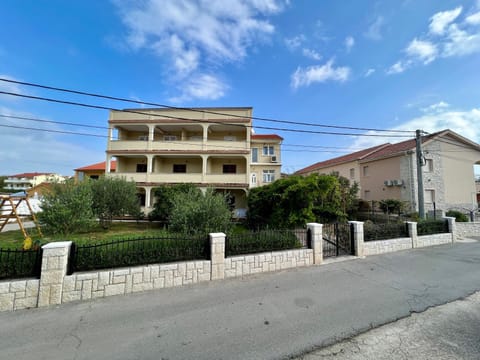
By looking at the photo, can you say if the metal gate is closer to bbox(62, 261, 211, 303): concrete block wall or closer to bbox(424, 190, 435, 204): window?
bbox(62, 261, 211, 303): concrete block wall

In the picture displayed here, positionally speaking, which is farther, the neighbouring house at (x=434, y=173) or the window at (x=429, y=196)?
the window at (x=429, y=196)

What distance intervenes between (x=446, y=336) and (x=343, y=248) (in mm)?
4357

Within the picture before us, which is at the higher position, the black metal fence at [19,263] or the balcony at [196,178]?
the balcony at [196,178]

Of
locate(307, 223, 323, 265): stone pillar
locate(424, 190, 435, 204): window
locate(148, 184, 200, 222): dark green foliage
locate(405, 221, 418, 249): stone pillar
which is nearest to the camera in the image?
locate(307, 223, 323, 265): stone pillar

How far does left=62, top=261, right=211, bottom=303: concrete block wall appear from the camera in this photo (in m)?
3.94

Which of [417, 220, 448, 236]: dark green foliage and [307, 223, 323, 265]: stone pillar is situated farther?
[417, 220, 448, 236]: dark green foliage

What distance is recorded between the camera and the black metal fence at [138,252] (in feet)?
13.8

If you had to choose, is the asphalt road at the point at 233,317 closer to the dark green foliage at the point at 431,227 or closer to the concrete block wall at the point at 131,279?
the concrete block wall at the point at 131,279

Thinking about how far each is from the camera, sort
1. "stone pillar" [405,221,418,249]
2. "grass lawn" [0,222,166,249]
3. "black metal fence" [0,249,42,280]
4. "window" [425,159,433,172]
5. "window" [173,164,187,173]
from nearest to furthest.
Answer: "black metal fence" [0,249,42,280] → "grass lawn" [0,222,166,249] → "stone pillar" [405,221,418,249] → "window" [425,159,433,172] → "window" [173,164,187,173]

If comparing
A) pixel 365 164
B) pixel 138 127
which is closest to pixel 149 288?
pixel 138 127

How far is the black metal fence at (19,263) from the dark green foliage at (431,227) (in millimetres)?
12866

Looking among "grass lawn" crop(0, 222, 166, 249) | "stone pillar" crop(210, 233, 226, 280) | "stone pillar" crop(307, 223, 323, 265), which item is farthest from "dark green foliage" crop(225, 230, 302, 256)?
"grass lawn" crop(0, 222, 166, 249)

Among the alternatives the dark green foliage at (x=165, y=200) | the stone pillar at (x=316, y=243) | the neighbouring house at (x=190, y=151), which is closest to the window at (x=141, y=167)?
the neighbouring house at (x=190, y=151)

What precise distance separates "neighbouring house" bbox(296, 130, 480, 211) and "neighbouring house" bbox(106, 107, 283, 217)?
9734 millimetres
